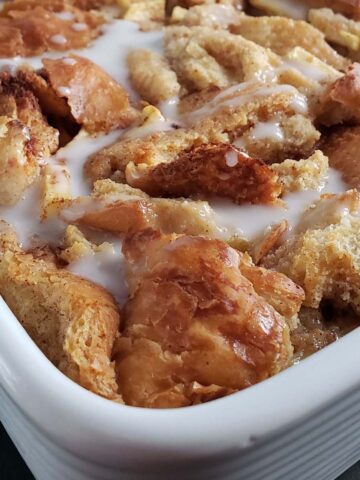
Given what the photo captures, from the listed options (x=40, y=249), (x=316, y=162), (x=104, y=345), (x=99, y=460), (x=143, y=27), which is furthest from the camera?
(x=143, y=27)

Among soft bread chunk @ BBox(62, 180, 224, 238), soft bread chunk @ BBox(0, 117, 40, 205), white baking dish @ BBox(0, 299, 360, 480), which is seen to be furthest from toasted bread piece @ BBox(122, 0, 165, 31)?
white baking dish @ BBox(0, 299, 360, 480)

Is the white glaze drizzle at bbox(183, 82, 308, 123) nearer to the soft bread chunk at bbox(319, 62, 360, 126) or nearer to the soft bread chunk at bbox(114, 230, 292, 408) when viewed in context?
the soft bread chunk at bbox(319, 62, 360, 126)

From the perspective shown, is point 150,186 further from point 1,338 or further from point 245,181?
point 1,338

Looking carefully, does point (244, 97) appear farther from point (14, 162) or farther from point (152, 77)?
point (14, 162)

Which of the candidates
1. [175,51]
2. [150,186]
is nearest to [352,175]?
[150,186]

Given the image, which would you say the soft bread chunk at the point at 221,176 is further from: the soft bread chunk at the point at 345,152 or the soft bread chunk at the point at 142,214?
the soft bread chunk at the point at 345,152

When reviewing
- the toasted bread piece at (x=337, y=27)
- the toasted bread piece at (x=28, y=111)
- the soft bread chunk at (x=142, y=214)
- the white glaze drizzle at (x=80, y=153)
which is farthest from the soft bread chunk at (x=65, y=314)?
the toasted bread piece at (x=337, y=27)
